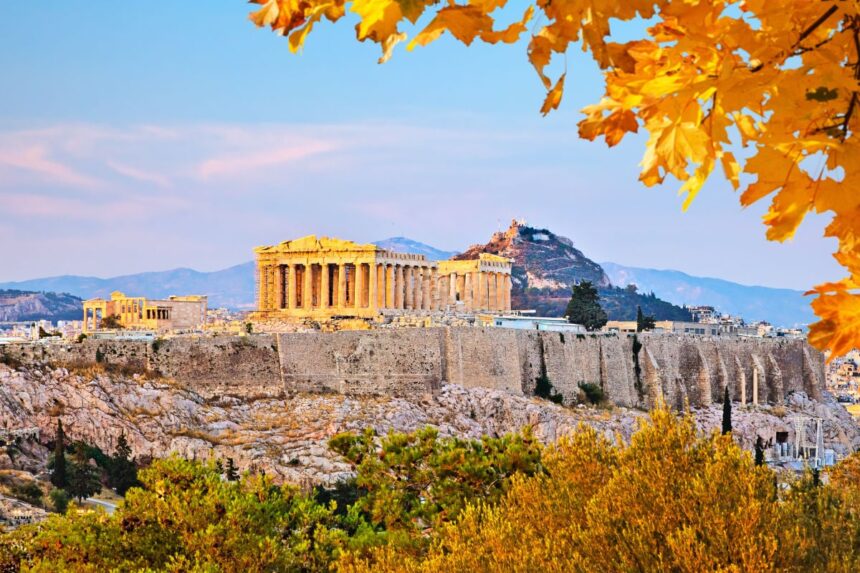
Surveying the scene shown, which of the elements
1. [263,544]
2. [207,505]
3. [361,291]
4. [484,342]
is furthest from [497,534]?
[361,291]

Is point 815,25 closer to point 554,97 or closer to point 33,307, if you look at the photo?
point 554,97

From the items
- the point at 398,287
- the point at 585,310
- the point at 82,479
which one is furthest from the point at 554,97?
the point at 585,310

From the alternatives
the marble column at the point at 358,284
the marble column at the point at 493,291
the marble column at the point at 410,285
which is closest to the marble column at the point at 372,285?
the marble column at the point at 358,284

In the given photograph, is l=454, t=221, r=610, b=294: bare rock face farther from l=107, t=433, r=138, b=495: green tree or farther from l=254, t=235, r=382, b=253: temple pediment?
→ l=107, t=433, r=138, b=495: green tree

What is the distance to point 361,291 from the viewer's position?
42.4 metres

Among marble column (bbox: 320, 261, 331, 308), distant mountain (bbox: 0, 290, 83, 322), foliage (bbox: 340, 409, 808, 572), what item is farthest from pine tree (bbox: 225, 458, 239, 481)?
distant mountain (bbox: 0, 290, 83, 322)

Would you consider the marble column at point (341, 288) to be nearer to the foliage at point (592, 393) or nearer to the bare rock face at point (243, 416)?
the bare rock face at point (243, 416)

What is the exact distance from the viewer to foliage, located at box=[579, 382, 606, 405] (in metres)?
41.2

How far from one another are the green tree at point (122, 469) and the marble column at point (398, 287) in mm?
19562

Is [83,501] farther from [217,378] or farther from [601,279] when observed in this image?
[601,279]

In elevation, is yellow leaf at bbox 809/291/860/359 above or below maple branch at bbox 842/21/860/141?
below

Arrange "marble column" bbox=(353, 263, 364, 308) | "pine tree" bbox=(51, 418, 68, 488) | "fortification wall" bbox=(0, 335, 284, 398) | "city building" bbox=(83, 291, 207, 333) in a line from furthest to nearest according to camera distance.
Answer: "city building" bbox=(83, 291, 207, 333) < "marble column" bbox=(353, 263, 364, 308) < "fortification wall" bbox=(0, 335, 284, 398) < "pine tree" bbox=(51, 418, 68, 488)

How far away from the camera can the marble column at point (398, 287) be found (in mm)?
44656

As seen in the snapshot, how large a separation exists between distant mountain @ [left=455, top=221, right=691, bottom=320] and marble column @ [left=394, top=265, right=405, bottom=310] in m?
55.8
